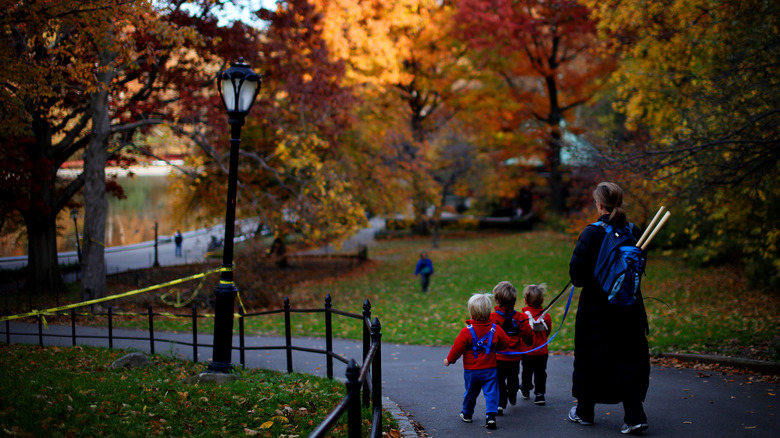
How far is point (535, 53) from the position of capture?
31.3 metres

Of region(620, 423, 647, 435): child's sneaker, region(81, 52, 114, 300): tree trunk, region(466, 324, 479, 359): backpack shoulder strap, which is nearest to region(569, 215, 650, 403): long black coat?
region(620, 423, 647, 435): child's sneaker

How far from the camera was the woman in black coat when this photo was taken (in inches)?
205

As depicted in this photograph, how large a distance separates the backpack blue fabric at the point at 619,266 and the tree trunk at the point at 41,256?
17849mm

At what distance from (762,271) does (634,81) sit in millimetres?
5734

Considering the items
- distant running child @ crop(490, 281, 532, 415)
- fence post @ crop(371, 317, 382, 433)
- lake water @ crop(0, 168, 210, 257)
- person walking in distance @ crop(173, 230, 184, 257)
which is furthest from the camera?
lake water @ crop(0, 168, 210, 257)

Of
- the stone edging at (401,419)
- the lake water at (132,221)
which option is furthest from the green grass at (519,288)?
the lake water at (132,221)

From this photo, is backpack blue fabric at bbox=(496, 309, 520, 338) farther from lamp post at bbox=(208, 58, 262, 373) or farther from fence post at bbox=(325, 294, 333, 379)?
lamp post at bbox=(208, 58, 262, 373)

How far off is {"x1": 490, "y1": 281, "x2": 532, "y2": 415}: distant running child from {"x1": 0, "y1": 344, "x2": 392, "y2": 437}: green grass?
1.23 metres

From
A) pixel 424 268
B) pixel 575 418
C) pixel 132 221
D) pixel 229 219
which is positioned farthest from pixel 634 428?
pixel 132 221

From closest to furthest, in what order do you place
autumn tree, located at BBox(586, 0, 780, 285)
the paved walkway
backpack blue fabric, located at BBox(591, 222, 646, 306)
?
backpack blue fabric, located at BBox(591, 222, 646, 306), the paved walkway, autumn tree, located at BBox(586, 0, 780, 285)

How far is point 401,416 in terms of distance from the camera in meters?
6.16

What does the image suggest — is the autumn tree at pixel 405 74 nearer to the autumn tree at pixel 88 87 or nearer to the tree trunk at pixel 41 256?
the autumn tree at pixel 88 87

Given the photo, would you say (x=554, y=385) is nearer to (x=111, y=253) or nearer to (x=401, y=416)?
(x=401, y=416)

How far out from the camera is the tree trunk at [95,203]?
51.9 feet
